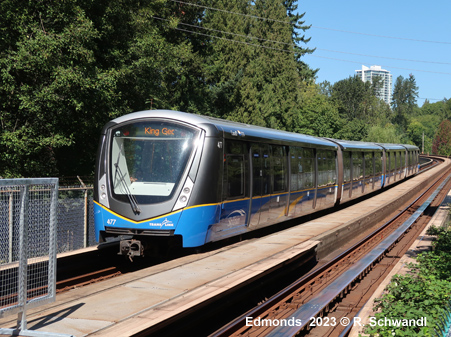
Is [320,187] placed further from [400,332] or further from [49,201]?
[49,201]

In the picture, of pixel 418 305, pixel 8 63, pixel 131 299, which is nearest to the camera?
pixel 131 299

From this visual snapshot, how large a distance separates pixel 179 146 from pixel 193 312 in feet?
14.8

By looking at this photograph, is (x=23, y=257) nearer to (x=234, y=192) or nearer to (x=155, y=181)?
(x=155, y=181)

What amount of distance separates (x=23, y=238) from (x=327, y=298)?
5955 millimetres

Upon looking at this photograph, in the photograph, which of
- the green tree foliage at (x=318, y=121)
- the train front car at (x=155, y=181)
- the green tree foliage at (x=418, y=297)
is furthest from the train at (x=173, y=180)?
the green tree foliage at (x=318, y=121)

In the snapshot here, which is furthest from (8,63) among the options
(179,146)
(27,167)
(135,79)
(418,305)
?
(418,305)

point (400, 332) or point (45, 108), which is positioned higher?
point (45, 108)

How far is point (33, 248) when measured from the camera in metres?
6.83

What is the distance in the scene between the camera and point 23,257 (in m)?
5.86

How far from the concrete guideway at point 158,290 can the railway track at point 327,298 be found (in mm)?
613

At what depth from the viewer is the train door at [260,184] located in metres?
13.0

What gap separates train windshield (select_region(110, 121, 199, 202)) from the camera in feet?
35.0

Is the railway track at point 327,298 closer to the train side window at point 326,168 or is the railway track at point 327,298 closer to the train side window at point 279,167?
the train side window at point 279,167

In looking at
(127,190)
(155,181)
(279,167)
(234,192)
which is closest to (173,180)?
(155,181)
